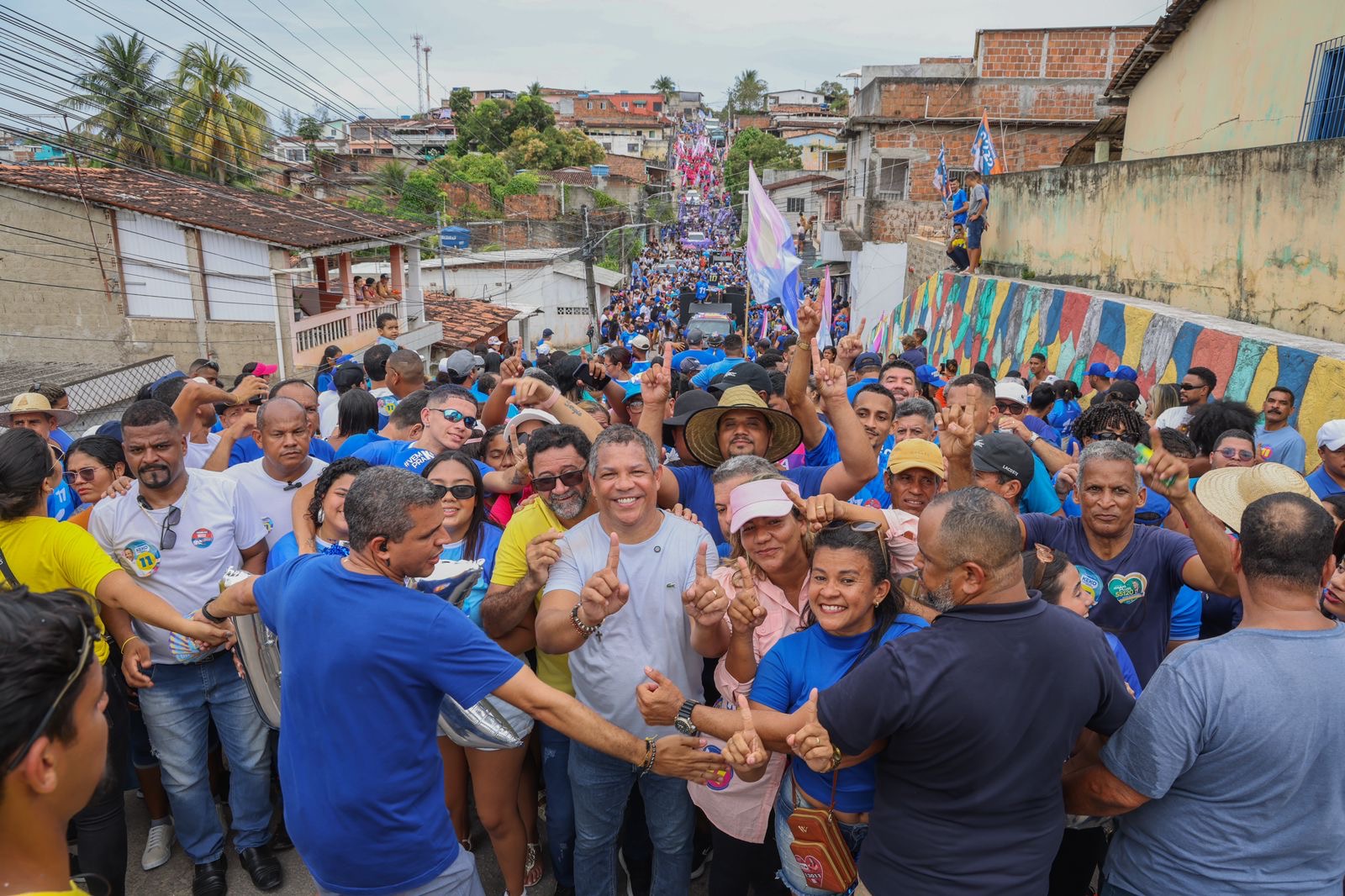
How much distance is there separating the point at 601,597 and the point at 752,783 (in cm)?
82

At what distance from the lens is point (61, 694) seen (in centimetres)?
166

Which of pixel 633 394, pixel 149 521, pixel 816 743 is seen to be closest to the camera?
pixel 816 743

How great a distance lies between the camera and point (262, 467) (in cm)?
438

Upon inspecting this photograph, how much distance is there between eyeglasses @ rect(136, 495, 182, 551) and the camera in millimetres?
3713

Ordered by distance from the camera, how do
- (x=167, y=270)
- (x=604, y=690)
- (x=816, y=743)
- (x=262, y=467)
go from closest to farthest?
(x=816, y=743)
(x=604, y=690)
(x=262, y=467)
(x=167, y=270)

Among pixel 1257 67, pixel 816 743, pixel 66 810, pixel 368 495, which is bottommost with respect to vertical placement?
pixel 816 743

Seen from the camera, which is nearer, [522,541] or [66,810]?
[66,810]

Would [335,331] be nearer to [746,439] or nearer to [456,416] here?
[456,416]

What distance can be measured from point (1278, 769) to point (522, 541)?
2436 mm

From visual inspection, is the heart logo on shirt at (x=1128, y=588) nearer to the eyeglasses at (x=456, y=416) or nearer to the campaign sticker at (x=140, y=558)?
the eyeglasses at (x=456, y=416)

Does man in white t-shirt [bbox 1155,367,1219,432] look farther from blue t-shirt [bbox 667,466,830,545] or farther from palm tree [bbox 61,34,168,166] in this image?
palm tree [bbox 61,34,168,166]

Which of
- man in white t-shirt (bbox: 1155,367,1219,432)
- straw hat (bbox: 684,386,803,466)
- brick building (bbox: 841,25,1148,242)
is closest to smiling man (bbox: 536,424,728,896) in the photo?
straw hat (bbox: 684,386,803,466)

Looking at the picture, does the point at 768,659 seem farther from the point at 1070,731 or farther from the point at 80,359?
the point at 80,359

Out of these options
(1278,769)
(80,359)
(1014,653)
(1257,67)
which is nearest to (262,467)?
(1014,653)
